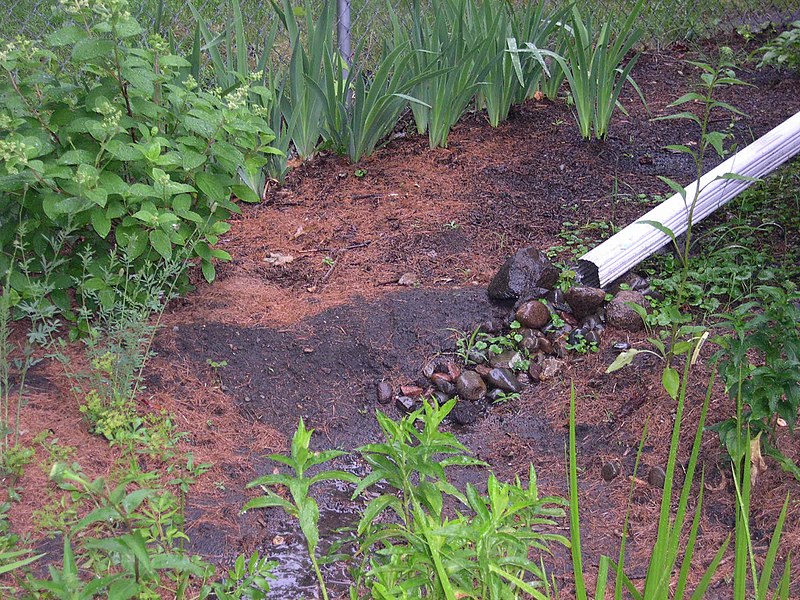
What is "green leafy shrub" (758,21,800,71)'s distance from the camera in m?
5.01

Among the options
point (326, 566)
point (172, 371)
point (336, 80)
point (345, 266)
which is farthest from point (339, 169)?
point (326, 566)

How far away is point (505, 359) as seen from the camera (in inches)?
121

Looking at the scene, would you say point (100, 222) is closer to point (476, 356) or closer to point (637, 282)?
point (476, 356)

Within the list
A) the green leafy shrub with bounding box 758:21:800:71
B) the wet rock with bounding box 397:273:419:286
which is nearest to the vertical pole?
the wet rock with bounding box 397:273:419:286

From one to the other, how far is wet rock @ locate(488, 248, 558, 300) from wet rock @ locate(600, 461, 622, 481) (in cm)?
87

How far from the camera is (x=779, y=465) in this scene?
2.37 meters

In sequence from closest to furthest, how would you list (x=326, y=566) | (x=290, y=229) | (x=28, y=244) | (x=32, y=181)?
(x=326, y=566)
(x=32, y=181)
(x=28, y=244)
(x=290, y=229)

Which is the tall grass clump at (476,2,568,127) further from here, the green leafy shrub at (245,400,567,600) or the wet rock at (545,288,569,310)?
the green leafy shrub at (245,400,567,600)

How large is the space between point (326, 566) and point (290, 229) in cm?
197

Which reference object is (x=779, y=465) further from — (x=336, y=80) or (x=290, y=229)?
(x=336, y=80)

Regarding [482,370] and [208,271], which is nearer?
[482,370]

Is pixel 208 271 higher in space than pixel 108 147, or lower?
lower

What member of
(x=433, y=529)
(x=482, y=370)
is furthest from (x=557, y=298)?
(x=433, y=529)

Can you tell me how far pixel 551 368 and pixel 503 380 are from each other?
0.19 metres
